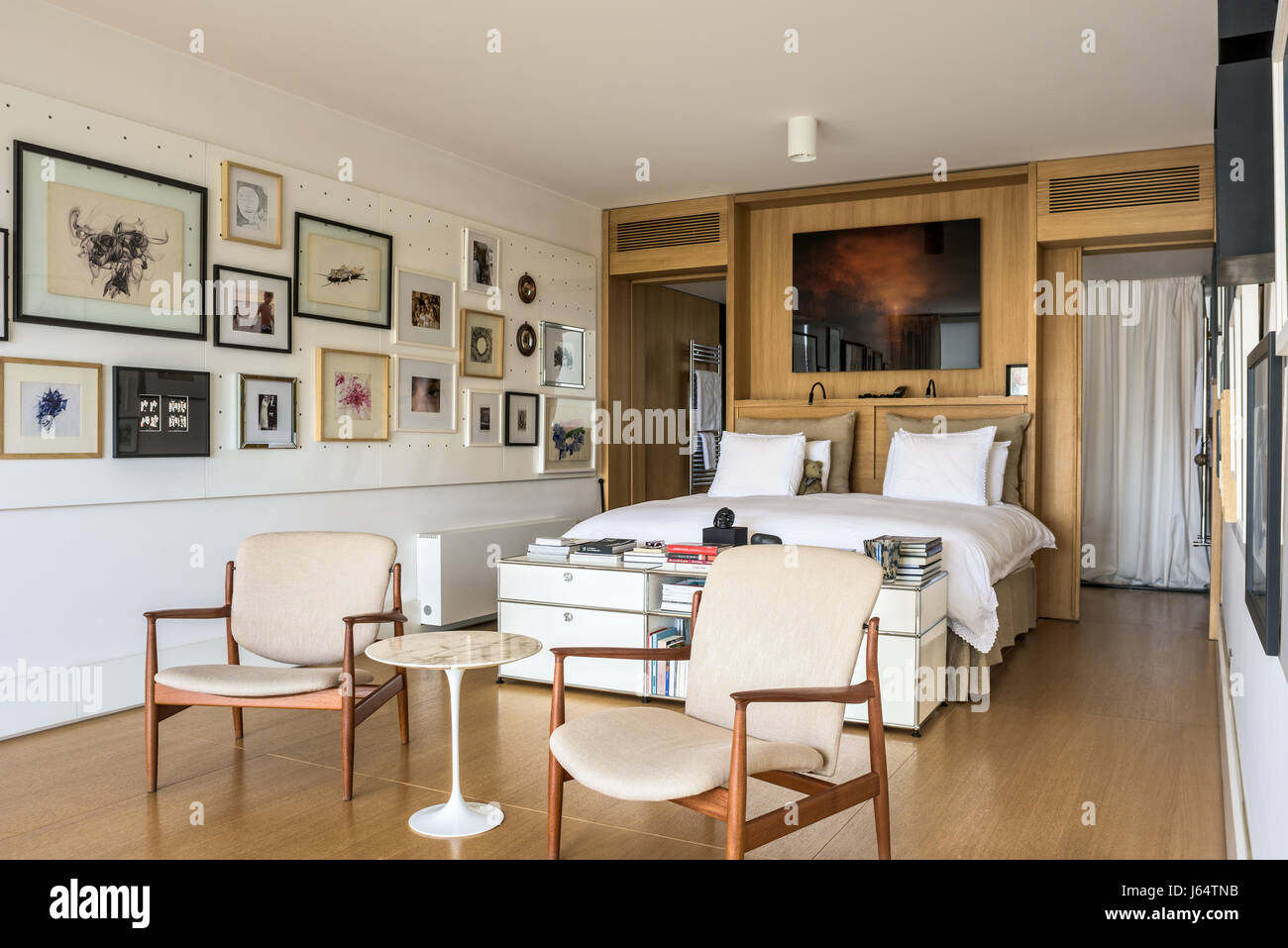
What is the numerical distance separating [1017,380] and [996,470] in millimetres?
795

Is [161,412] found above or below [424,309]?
below

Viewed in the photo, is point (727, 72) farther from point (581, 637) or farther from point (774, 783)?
point (774, 783)

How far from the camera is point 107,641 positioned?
3.89 m

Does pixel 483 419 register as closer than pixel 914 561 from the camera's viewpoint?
No

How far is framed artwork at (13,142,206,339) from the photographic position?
3611mm

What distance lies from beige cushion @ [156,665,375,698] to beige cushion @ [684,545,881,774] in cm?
118

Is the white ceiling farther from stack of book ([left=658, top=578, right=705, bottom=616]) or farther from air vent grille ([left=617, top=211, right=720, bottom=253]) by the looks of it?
stack of book ([left=658, top=578, right=705, bottom=616])

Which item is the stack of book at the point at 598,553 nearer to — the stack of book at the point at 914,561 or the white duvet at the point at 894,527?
the white duvet at the point at 894,527

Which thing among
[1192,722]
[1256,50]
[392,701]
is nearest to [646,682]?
[392,701]

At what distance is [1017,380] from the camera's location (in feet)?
19.9

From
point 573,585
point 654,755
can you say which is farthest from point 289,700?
point 573,585

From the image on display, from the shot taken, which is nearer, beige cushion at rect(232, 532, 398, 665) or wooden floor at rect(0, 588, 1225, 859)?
wooden floor at rect(0, 588, 1225, 859)

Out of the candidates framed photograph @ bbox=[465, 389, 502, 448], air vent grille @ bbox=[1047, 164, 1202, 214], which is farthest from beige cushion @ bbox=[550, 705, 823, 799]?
air vent grille @ bbox=[1047, 164, 1202, 214]
